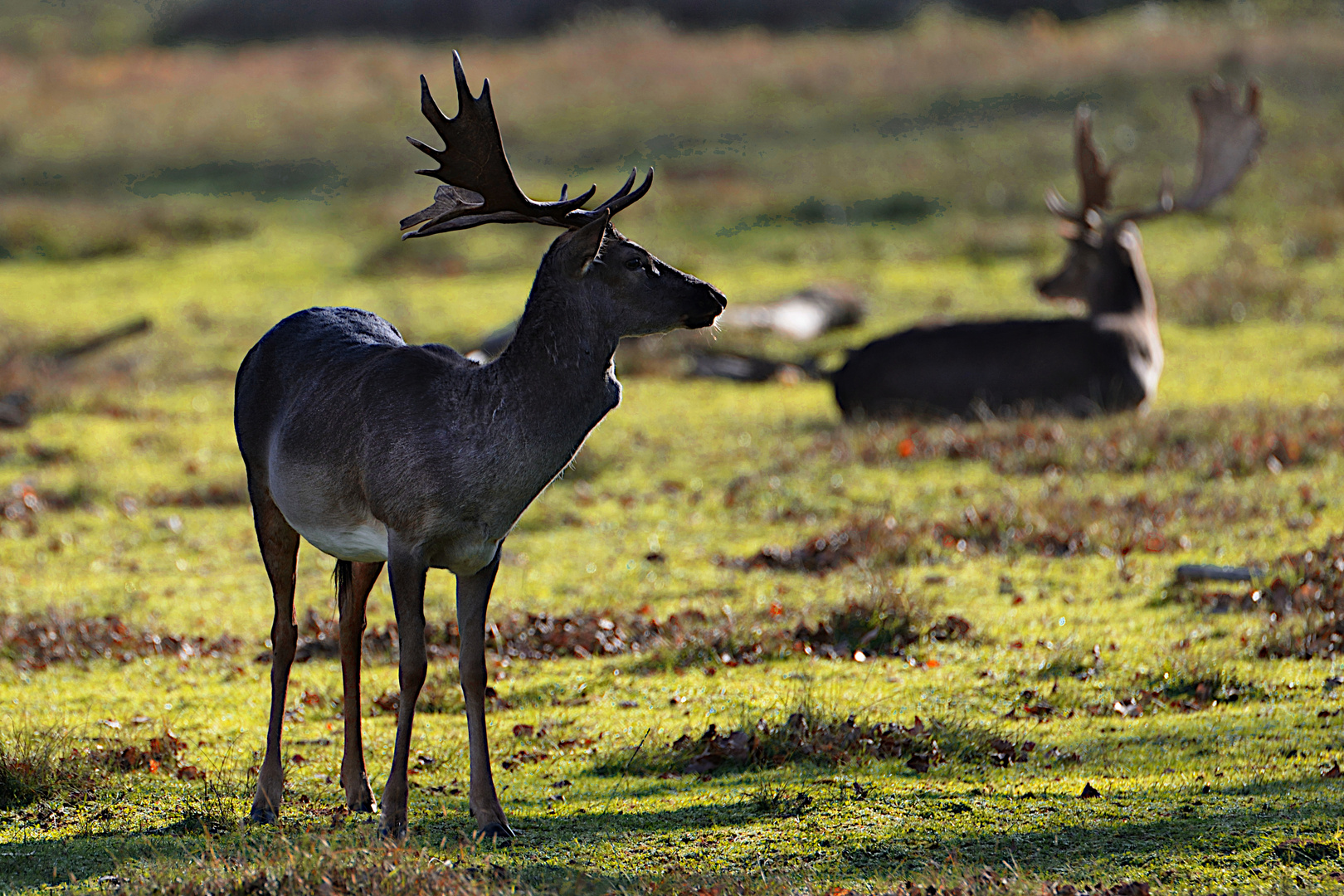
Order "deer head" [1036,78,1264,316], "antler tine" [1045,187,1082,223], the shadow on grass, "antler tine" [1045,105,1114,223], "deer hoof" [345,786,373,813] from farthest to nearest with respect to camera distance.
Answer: "antler tine" [1045,105,1114,223] → "antler tine" [1045,187,1082,223] → "deer head" [1036,78,1264,316] → "deer hoof" [345,786,373,813] → the shadow on grass

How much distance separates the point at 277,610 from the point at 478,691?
1140 millimetres

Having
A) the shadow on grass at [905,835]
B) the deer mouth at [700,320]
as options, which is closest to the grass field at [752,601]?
the shadow on grass at [905,835]

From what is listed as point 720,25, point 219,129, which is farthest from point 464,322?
point 720,25

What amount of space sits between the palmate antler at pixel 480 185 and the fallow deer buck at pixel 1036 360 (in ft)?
31.3

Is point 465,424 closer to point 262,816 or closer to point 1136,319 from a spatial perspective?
point 262,816

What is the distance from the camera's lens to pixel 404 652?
20.1ft

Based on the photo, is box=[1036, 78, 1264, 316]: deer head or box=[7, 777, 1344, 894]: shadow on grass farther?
box=[1036, 78, 1264, 316]: deer head

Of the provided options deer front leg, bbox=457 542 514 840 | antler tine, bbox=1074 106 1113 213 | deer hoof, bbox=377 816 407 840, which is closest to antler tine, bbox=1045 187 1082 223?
antler tine, bbox=1074 106 1113 213

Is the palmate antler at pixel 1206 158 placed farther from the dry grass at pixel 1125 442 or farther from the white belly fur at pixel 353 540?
the white belly fur at pixel 353 540

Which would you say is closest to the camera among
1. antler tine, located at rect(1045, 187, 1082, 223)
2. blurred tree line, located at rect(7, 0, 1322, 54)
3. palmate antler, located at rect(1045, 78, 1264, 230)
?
antler tine, located at rect(1045, 187, 1082, 223)

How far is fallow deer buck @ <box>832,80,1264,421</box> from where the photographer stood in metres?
15.3

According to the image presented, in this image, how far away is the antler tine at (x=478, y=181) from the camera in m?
6.17

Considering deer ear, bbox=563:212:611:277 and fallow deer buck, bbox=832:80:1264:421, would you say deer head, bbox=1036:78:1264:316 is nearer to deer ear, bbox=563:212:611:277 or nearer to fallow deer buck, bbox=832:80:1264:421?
fallow deer buck, bbox=832:80:1264:421

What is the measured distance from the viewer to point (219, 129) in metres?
41.5
